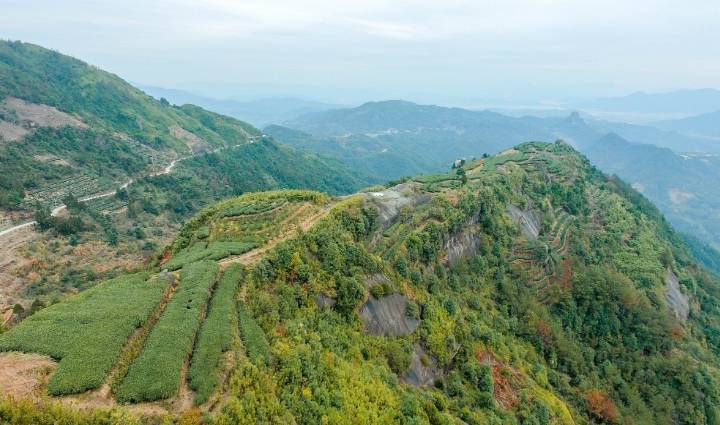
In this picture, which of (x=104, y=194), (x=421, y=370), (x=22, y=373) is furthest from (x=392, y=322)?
(x=104, y=194)

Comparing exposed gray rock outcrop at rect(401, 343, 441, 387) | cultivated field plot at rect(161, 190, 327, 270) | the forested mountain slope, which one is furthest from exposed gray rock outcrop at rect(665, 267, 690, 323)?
cultivated field plot at rect(161, 190, 327, 270)

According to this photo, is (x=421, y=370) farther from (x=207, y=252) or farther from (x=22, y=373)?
(x=22, y=373)

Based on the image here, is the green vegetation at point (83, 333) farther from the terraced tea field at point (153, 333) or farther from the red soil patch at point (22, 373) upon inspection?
the red soil patch at point (22, 373)

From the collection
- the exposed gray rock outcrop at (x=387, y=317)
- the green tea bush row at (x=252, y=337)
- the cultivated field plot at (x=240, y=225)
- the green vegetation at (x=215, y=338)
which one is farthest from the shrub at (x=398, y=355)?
the cultivated field plot at (x=240, y=225)

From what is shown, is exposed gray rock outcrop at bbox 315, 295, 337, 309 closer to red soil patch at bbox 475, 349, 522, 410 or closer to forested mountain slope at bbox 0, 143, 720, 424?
forested mountain slope at bbox 0, 143, 720, 424

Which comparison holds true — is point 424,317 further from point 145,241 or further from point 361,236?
point 145,241

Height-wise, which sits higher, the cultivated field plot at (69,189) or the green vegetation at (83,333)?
the green vegetation at (83,333)
